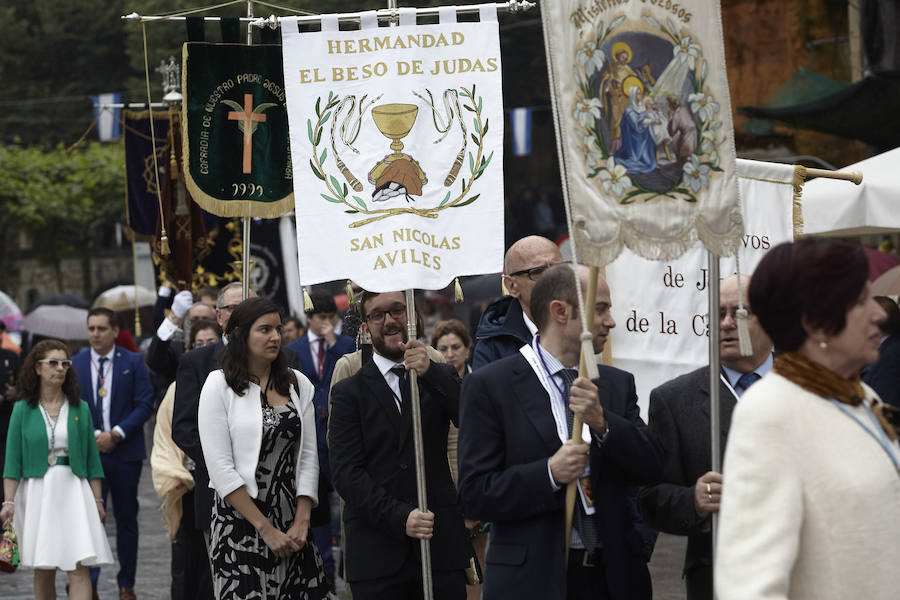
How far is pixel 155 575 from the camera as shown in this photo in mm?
10891

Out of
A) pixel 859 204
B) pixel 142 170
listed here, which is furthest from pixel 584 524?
pixel 142 170

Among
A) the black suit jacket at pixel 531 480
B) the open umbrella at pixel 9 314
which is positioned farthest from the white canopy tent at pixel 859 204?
the open umbrella at pixel 9 314

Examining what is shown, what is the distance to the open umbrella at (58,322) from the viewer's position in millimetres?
21906

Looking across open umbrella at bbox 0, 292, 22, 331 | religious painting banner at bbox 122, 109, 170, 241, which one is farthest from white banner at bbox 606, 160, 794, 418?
open umbrella at bbox 0, 292, 22, 331

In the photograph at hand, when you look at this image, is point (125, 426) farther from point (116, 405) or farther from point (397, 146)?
point (397, 146)

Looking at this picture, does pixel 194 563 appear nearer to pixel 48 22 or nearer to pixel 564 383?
pixel 564 383

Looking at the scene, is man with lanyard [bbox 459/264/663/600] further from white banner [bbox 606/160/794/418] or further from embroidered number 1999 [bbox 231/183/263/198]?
embroidered number 1999 [bbox 231/183/263/198]

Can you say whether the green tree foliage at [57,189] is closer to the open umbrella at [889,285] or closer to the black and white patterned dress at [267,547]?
the open umbrella at [889,285]

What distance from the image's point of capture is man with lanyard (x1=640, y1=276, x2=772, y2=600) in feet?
15.9

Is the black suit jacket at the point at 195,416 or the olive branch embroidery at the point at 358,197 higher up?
the olive branch embroidery at the point at 358,197

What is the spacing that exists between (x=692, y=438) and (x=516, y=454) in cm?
69

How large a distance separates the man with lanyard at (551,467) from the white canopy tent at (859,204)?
158 inches

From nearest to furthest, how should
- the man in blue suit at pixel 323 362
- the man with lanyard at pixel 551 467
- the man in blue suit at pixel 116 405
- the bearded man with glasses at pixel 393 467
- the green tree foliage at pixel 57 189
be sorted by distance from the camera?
the man with lanyard at pixel 551 467 → the bearded man with glasses at pixel 393 467 → the man in blue suit at pixel 323 362 → the man in blue suit at pixel 116 405 → the green tree foliage at pixel 57 189

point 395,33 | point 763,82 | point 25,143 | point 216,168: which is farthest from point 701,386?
point 25,143
